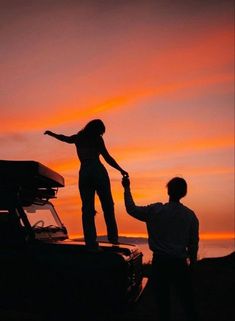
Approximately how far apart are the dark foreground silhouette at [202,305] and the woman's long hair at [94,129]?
251 cm

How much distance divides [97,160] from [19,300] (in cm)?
230

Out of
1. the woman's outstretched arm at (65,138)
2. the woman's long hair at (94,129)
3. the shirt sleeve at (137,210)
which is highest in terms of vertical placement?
the woman's long hair at (94,129)

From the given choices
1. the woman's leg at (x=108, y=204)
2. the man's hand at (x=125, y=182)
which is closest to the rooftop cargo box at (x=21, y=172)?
the woman's leg at (x=108, y=204)

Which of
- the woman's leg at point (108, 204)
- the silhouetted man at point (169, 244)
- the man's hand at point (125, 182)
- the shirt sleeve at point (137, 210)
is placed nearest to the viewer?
the silhouetted man at point (169, 244)

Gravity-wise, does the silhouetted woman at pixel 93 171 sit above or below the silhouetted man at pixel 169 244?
above

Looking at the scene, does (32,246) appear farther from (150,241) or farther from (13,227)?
(150,241)

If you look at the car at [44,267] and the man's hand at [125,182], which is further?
the car at [44,267]

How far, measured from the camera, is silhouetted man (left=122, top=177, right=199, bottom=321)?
17.0 feet

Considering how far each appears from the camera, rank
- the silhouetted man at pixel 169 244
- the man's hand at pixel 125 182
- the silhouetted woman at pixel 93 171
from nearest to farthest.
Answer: the silhouetted man at pixel 169 244
the man's hand at pixel 125 182
the silhouetted woman at pixel 93 171

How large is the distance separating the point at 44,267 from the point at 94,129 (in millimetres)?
2248

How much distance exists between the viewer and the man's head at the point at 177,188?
536cm

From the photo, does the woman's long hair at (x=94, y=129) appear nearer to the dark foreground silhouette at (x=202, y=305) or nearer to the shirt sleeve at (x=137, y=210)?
the shirt sleeve at (x=137, y=210)

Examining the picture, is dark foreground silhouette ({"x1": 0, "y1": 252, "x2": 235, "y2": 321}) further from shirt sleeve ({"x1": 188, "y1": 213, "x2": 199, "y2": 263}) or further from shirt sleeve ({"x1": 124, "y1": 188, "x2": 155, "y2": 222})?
shirt sleeve ({"x1": 124, "y1": 188, "x2": 155, "y2": 222})

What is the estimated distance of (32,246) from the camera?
20.2 feet
